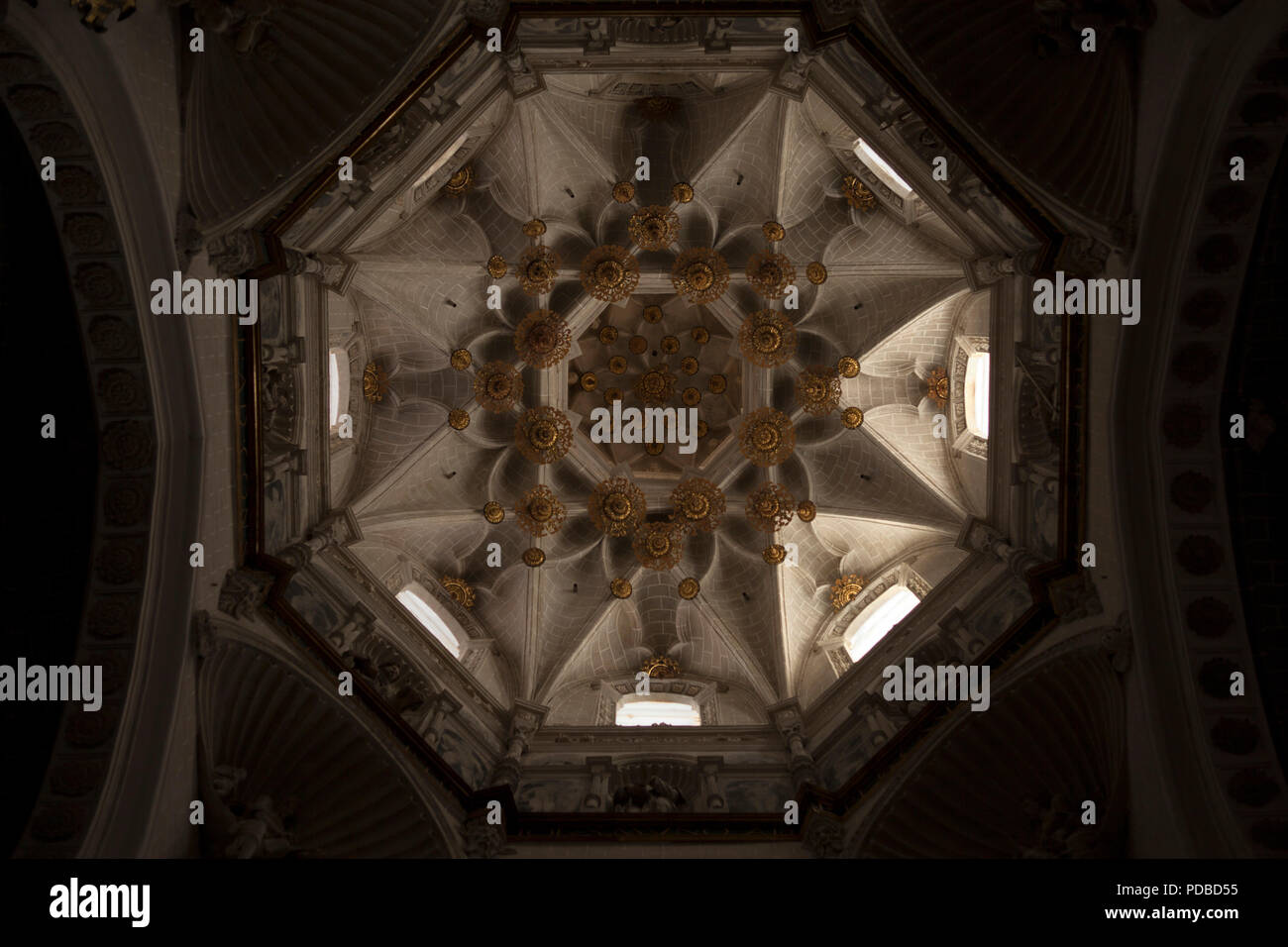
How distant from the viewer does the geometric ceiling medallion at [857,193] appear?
16.5m

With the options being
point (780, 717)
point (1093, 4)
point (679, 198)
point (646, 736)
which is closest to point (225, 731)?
point (646, 736)

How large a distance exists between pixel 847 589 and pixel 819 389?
12.1ft

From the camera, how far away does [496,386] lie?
1816cm

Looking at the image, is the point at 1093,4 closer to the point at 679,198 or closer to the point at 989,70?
the point at 989,70

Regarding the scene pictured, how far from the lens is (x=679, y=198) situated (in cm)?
1730

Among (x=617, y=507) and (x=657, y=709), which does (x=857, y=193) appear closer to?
(x=617, y=507)

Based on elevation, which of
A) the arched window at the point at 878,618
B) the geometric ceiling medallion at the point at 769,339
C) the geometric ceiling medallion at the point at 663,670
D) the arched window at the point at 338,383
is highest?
the geometric ceiling medallion at the point at 769,339

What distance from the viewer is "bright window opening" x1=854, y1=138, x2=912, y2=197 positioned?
15562 millimetres

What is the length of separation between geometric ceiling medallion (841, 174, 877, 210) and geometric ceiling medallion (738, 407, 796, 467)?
3970 mm

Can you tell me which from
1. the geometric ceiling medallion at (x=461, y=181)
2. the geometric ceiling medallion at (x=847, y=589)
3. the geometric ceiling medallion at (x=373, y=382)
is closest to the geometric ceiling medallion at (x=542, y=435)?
the geometric ceiling medallion at (x=373, y=382)

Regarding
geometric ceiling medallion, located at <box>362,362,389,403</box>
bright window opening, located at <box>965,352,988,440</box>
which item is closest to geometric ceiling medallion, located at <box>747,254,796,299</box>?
bright window opening, located at <box>965,352,988,440</box>

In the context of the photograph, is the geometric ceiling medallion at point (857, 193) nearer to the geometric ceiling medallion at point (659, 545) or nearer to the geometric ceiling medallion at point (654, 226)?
the geometric ceiling medallion at point (654, 226)

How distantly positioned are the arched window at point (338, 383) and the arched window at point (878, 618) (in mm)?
9607
